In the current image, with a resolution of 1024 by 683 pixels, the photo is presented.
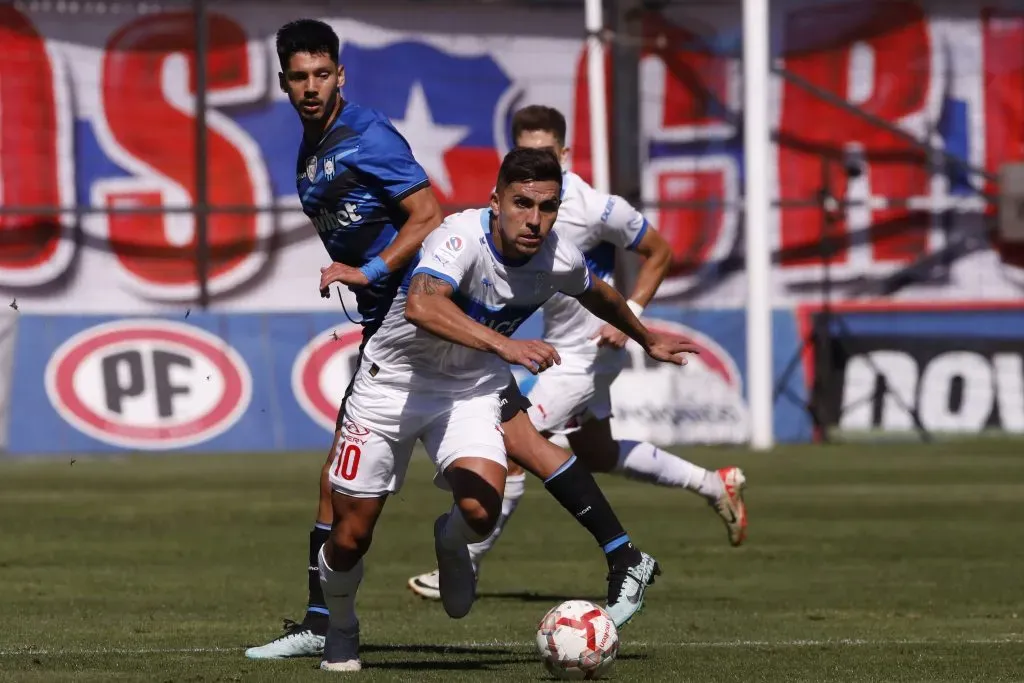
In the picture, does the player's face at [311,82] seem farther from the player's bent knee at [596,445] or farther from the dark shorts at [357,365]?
the player's bent knee at [596,445]

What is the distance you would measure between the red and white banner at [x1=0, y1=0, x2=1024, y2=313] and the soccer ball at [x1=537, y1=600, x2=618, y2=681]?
764 inches

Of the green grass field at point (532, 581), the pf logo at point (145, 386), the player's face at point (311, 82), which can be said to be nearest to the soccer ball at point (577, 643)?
the green grass field at point (532, 581)

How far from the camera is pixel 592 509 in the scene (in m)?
7.71

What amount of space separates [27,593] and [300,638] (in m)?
2.62

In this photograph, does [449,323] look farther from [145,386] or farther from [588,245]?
[145,386]

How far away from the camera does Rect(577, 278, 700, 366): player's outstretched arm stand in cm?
754

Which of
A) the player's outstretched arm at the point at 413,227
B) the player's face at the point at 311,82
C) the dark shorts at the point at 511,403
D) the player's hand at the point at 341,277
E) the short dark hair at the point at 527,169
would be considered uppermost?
the player's face at the point at 311,82

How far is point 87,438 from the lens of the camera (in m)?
21.5

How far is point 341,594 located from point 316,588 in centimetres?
62

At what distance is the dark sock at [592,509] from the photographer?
304 inches

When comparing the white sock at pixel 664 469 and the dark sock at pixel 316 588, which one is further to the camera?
the white sock at pixel 664 469

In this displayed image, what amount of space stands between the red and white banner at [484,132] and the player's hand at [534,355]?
19634mm

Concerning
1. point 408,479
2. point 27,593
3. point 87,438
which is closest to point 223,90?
point 87,438

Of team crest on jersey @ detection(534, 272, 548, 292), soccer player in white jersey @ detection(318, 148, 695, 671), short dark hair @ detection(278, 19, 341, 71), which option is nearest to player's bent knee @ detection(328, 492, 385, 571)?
soccer player in white jersey @ detection(318, 148, 695, 671)
